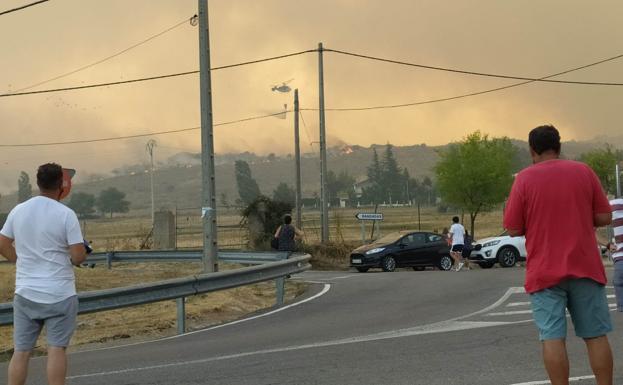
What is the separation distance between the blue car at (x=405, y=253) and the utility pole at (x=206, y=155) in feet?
36.5

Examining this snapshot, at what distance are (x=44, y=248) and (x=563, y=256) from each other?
11.4ft

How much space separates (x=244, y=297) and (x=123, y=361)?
8338mm

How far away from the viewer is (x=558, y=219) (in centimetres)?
536

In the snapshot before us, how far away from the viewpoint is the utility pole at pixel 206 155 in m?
18.2

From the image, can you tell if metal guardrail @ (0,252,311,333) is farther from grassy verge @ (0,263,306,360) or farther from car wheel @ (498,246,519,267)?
car wheel @ (498,246,519,267)

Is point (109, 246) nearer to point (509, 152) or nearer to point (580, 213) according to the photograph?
point (509, 152)

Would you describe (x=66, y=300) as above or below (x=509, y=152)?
below

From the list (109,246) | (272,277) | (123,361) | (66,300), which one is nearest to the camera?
(66,300)

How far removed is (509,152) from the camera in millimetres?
59094

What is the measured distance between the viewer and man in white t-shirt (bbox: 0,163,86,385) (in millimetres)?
5988

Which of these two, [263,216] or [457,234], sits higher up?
[263,216]

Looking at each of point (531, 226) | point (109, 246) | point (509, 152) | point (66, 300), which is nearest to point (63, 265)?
point (66, 300)

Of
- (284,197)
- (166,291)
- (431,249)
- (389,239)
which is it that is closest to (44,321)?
(166,291)

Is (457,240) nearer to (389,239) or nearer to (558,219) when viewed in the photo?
(389,239)
